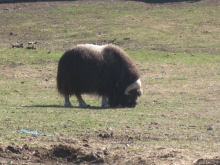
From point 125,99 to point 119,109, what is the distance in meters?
0.52

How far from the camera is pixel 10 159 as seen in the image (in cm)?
741

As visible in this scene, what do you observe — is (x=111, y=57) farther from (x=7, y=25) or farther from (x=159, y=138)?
(x=7, y=25)

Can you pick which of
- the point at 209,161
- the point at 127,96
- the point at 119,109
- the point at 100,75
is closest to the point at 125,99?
the point at 127,96

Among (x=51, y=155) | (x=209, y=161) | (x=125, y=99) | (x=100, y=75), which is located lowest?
(x=125, y=99)

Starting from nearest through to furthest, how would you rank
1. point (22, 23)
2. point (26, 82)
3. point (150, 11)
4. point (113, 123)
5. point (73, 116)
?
point (113, 123) < point (73, 116) < point (26, 82) < point (22, 23) < point (150, 11)

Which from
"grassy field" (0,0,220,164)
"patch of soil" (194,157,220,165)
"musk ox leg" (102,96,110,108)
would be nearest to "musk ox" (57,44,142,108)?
"musk ox leg" (102,96,110,108)

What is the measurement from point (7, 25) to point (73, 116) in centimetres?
1989

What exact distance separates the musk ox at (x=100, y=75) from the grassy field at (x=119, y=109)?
451 mm

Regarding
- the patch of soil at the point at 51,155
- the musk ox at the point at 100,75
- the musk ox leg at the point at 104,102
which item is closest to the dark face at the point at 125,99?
the musk ox at the point at 100,75

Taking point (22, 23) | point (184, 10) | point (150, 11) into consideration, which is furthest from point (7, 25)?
point (184, 10)

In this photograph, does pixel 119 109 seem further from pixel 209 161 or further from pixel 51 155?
pixel 209 161

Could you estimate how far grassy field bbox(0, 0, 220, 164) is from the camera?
310 inches

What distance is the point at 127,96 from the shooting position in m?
13.0

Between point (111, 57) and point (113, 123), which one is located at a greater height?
point (111, 57)
